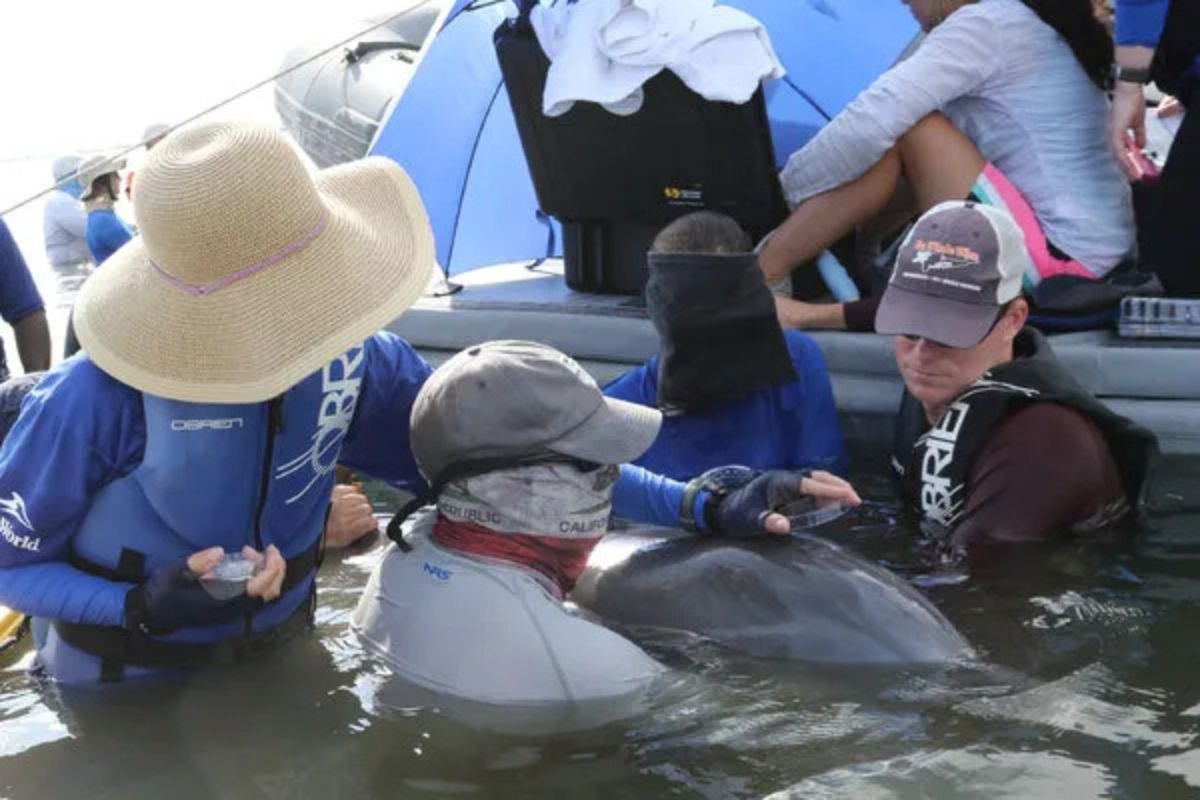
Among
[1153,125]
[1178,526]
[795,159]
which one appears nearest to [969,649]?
[1178,526]

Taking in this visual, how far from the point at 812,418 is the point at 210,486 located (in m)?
1.83

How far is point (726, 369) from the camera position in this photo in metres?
3.99

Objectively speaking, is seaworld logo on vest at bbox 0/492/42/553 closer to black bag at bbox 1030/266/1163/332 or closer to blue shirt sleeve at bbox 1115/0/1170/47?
black bag at bbox 1030/266/1163/332

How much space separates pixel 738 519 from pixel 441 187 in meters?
3.71

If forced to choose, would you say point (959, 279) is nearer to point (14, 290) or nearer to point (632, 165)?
point (632, 165)

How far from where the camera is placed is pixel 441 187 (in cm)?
645

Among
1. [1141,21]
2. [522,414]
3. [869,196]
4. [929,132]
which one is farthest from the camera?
[869,196]

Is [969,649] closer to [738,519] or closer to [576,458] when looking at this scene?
[738,519]

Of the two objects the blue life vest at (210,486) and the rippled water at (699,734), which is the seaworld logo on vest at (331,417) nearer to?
the blue life vest at (210,486)

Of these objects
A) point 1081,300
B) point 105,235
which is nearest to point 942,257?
point 1081,300

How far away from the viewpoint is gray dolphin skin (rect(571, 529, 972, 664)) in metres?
2.92

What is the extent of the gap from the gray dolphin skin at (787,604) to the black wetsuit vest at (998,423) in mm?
690

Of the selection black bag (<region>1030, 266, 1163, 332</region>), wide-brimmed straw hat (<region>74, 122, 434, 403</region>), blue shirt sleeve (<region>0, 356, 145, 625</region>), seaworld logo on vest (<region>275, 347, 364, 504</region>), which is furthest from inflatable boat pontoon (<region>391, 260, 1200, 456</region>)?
blue shirt sleeve (<region>0, 356, 145, 625</region>)

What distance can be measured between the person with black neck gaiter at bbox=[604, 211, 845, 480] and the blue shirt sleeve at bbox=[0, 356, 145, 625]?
65.7 inches
